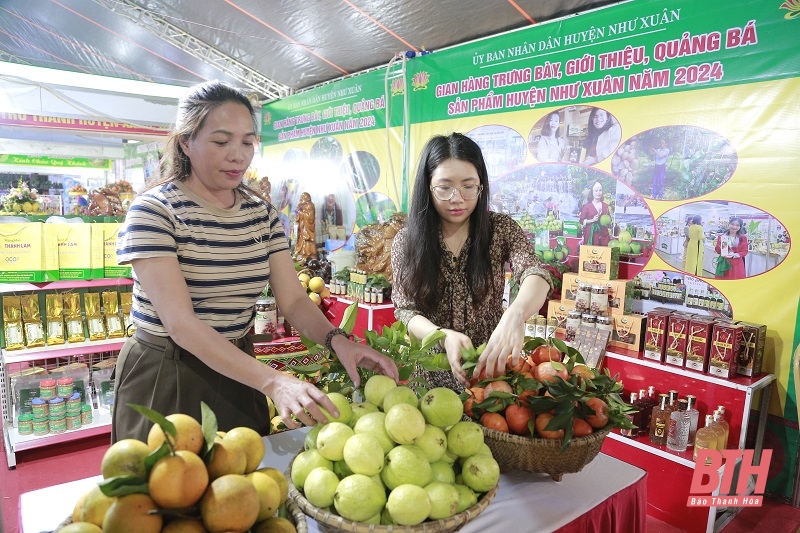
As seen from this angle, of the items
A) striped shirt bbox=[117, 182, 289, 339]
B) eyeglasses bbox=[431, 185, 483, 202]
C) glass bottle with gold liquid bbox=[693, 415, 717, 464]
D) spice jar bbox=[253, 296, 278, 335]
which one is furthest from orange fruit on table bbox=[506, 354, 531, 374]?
spice jar bbox=[253, 296, 278, 335]

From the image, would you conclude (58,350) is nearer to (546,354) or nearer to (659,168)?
(546,354)

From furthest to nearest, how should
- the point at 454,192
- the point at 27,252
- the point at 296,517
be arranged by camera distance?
the point at 27,252, the point at 454,192, the point at 296,517

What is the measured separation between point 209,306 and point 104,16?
5.52 metres

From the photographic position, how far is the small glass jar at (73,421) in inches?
148

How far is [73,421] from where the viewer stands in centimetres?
378

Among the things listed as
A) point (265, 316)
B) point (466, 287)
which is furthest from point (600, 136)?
point (265, 316)

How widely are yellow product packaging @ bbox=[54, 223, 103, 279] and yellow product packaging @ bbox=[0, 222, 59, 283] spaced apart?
0.17 feet

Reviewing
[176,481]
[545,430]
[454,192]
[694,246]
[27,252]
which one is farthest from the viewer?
[27,252]

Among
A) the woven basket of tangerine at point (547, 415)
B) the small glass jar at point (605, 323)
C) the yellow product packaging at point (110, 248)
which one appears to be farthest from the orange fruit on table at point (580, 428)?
the yellow product packaging at point (110, 248)

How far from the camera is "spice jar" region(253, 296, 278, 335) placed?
11.5 feet

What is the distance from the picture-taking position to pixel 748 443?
9.35 feet

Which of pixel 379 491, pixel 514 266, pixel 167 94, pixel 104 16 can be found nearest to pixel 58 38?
pixel 104 16

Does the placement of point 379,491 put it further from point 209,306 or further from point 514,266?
point 514,266

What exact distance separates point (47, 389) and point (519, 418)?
3.79 metres
